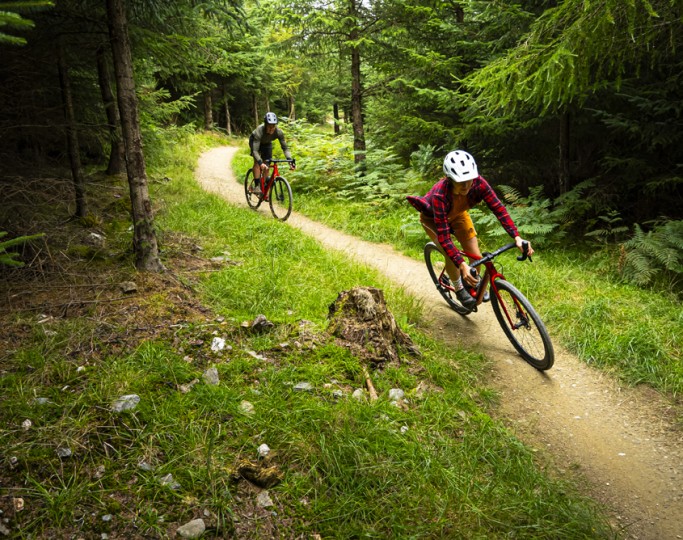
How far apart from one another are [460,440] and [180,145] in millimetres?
21482

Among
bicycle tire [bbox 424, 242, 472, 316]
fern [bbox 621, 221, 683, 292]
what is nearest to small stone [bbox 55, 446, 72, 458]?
bicycle tire [bbox 424, 242, 472, 316]

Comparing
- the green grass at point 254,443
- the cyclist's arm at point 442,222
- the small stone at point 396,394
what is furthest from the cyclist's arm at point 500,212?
the small stone at point 396,394

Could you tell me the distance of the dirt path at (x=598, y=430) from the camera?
10.7 ft

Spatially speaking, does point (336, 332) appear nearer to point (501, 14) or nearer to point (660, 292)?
point (660, 292)

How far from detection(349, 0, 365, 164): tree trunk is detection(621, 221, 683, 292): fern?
865 centimetres

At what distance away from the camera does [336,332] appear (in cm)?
468

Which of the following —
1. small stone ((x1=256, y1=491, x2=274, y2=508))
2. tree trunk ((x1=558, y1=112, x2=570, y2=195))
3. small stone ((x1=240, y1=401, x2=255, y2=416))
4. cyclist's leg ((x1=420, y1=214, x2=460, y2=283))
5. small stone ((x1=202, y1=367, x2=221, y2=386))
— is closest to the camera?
small stone ((x1=256, y1=491, x2=274, y2=508))

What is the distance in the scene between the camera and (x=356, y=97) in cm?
1266

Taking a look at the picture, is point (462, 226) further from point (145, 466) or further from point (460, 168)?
point (145, 466)

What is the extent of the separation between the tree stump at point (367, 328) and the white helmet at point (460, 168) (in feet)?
5.37

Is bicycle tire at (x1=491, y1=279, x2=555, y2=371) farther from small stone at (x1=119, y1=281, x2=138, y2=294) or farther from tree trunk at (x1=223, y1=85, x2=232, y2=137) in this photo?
tree trunk at (x1=223, y1=85, x2=232, y2=137)

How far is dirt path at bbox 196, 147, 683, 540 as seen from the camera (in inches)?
128

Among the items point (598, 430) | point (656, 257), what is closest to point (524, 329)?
point (598, 430)

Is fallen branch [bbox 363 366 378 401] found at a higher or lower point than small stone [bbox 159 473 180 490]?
lower
